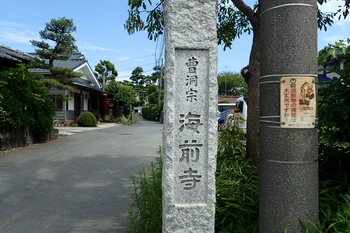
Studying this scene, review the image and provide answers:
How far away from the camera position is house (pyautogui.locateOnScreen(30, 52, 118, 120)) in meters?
23.3

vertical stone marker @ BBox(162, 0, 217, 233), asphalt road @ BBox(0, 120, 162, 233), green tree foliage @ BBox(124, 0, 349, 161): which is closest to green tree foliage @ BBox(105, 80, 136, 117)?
asphalt road @ BBox(0, 120, 162, 233)

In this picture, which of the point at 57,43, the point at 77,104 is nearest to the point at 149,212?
the point at 57,43

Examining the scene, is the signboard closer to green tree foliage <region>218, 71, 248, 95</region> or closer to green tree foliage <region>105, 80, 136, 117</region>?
green tree foliage <region>105, 80, 136, 117</region>

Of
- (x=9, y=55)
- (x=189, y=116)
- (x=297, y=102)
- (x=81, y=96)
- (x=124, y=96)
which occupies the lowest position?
(x=189, y=116)

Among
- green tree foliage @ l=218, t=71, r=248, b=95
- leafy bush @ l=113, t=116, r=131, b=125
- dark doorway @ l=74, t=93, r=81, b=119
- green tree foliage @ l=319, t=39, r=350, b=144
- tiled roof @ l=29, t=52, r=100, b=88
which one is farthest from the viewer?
green tree foliage @ l=218, t=71, r=248, b=95

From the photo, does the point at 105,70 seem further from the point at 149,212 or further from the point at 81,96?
the point at 149,212

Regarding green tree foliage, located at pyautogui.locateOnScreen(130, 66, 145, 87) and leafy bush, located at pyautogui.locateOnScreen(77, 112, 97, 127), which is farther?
green tree foliage, located at pyautogui.locateOnScreen(130, 66, 145, 87)

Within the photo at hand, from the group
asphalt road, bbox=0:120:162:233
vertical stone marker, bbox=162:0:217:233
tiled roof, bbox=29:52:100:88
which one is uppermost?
tiled roof, bbox=29:52:100:88

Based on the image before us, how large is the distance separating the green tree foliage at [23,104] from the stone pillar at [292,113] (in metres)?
9.33

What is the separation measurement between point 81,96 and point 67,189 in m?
21.4

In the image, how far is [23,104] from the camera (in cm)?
1103

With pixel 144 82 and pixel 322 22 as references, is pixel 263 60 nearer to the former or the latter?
pixel 322 22

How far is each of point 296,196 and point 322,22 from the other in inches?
164

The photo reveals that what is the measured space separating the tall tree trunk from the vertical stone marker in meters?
1.96
